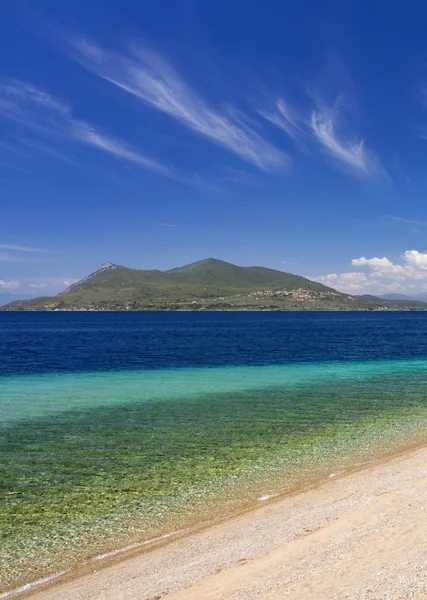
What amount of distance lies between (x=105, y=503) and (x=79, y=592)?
260 inches

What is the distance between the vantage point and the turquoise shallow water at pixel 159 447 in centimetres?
1759

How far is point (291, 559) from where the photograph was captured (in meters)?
13.9

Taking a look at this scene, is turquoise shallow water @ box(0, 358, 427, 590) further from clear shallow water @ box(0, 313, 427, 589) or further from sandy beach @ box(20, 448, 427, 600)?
sandy beach @ box(20, 448, 427, 600)

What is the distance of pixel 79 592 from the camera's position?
1309 centimetres

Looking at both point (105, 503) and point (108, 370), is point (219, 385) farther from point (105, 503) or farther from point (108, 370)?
point (105, 503)

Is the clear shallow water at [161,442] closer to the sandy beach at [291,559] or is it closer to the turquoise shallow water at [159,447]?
the turquoise shallow water at [159,447]

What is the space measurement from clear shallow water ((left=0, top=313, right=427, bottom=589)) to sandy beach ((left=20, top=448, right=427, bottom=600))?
1839mm

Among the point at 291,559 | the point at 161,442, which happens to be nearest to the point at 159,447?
the point at 161,442

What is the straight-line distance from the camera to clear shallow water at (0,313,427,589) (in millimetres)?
17781

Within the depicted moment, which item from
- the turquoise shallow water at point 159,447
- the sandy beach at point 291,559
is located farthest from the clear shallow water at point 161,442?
the sandy beach at point 291,559

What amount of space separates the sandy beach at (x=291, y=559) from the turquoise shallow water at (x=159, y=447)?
1839 millimetres

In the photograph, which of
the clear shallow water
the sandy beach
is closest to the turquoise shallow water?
the clear shallow water

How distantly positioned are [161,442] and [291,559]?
16.4 meters

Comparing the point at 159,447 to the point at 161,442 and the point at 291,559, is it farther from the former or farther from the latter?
the point at 291,559
